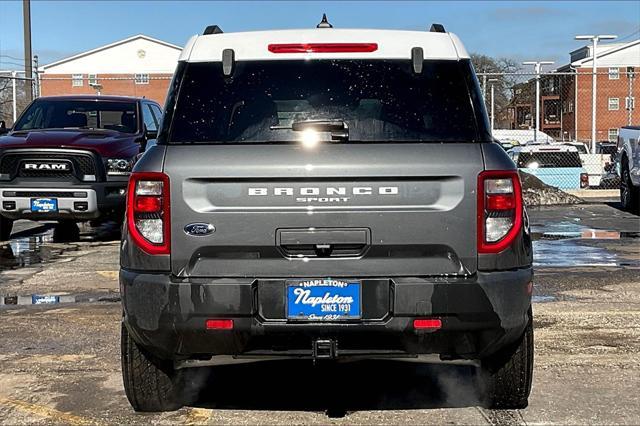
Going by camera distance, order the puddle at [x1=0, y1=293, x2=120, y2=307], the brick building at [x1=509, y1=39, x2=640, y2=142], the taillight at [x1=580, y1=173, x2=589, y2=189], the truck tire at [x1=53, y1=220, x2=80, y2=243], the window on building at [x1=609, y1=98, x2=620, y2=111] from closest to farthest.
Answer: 1. the puddle at [x1=0, y1=293, x2=120, y2=307]
2. the truck tire at [x1=53, y1=220, x2=80, y2=243]
3. the taillight at [x1=580, y1=173, x2=589, y2=189]
4. the brick building at [x1=509, y1=39, x2=640, y2=142]
5. the window on building at [x1=609, y1=98, x2=620, y2=111]

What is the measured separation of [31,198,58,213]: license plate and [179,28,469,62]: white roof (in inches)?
278

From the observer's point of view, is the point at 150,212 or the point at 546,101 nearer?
the point at 150,212

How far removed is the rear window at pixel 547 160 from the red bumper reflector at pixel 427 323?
16.5m

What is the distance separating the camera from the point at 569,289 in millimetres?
7832

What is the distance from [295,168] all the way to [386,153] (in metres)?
0.40

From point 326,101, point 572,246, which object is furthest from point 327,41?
point 572,246

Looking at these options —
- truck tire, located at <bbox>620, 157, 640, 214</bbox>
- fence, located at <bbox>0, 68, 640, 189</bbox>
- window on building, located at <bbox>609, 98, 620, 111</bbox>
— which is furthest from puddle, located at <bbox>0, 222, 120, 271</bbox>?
window on building, located at <bbox>609, 98, 620, 111</bbox>

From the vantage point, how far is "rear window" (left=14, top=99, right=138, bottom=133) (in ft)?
38.7

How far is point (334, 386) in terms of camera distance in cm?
478

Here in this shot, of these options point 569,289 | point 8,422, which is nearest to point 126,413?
point 8,422

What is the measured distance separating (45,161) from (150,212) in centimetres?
751

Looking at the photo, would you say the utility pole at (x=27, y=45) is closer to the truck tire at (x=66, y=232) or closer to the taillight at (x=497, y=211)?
the truck tire at (x=66, y=232)

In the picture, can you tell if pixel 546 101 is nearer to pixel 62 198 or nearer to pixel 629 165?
pixel 629 165

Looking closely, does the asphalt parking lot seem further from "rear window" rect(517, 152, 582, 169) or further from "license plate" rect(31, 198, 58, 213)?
"rear window" rect(517, 152, 582, 169)
